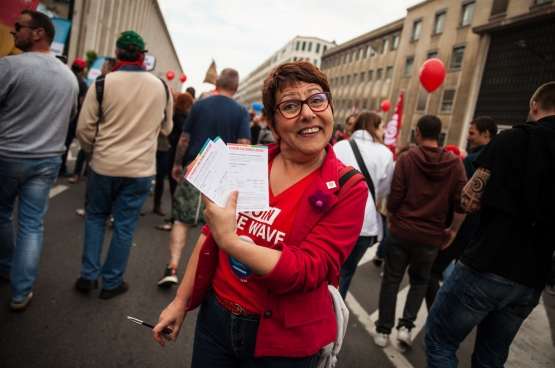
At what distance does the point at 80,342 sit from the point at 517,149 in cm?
304

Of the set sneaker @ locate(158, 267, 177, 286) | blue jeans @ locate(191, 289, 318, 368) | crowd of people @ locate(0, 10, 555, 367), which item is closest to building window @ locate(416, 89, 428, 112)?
crowd of people @ locate(0, 10, 555, 367)

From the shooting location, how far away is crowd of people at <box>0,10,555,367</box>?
1318mm

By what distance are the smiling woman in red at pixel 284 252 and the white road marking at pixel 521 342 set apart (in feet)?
6.90

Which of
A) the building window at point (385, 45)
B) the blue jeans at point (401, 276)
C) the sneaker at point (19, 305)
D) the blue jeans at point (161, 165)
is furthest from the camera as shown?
the building window at point (385, 45)

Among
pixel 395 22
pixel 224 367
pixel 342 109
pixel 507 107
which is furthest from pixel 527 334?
pixel 342 109

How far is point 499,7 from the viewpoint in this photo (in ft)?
75.8

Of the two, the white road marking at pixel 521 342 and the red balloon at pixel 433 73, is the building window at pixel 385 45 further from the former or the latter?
the white road marking at pixel 521 342

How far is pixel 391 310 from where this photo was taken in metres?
3.27

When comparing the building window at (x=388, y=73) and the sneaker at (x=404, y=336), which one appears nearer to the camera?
the sneaker at (x=404, y=336)

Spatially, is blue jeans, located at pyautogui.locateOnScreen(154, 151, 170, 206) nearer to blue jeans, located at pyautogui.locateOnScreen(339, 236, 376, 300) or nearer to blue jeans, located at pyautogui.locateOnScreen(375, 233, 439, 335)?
blue jeans, located at pyautogui.locateOnScreen(339, 236, 376, 300)

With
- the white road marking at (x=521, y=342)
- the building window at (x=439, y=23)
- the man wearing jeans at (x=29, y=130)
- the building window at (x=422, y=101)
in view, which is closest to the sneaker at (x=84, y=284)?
the man wearing jeans at (x=29, y=130)

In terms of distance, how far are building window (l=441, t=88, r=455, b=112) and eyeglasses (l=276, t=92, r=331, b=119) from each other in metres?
27.4

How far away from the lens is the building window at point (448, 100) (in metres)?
25.5

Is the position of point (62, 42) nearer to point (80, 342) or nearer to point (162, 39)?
point (80, 342)
